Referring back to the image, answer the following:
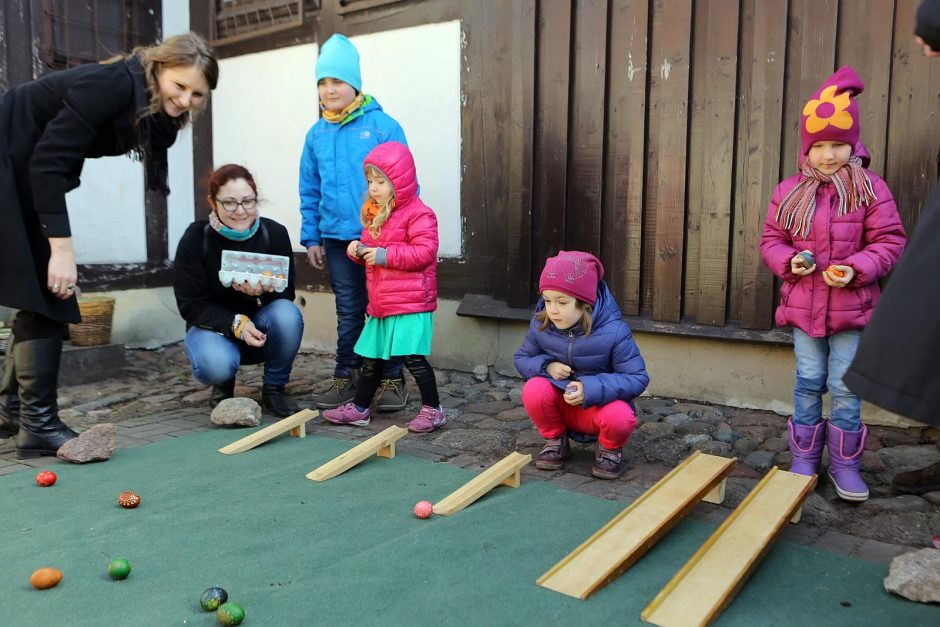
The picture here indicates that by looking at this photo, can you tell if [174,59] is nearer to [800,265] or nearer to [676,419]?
[800,265]

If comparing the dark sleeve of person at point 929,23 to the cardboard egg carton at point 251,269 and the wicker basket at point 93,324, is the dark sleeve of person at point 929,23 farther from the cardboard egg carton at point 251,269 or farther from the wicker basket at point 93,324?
the wicker basket at point 93,324

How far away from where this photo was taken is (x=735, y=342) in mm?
4410

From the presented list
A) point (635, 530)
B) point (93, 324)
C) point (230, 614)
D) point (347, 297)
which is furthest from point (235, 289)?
point (635, 530)

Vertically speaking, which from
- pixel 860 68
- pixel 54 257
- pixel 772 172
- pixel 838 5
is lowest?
pixel 54 257

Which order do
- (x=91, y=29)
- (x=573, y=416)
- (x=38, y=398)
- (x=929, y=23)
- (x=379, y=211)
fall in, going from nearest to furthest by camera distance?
(x=929, y=23)
(x=573, y=416)
(x=38, y=398)
(x=379, y=211)
(x=91, y=29)

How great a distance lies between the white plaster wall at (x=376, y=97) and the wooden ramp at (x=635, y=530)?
2998 millimetres

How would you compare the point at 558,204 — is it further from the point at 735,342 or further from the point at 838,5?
the point at 838,5

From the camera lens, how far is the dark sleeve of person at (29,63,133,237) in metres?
3.18

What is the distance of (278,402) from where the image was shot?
14.4 feet

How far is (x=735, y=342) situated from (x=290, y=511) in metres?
2.68

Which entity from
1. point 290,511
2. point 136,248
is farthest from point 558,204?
point 136,248

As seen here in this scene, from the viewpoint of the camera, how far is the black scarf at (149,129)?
3248 millimetres

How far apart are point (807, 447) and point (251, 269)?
2890 millimetres

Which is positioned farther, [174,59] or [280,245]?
[280,245]
